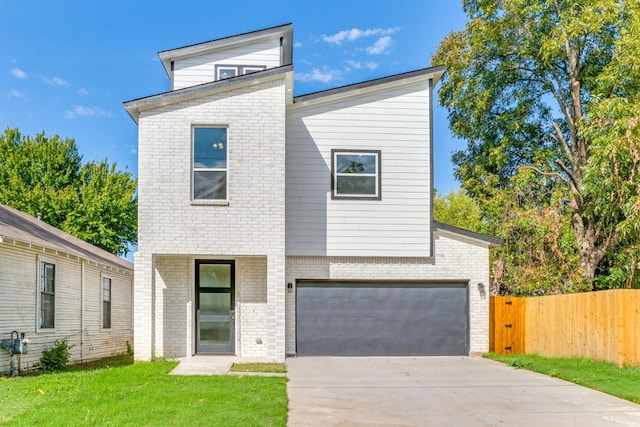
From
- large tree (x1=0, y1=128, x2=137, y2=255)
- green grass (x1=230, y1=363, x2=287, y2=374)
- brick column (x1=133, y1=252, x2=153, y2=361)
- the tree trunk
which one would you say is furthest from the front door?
large tree (x1=0, y1=128, x2=137, y2=255)

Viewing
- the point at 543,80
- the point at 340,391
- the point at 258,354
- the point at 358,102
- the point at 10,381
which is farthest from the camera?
the point at 543,80

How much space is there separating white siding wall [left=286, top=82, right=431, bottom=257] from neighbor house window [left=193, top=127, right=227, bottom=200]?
1.81m

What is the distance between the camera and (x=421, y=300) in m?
14.3

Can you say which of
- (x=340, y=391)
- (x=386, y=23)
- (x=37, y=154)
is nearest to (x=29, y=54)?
(x=37, y=154)

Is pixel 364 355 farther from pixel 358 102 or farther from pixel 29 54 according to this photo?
pixel 29 54

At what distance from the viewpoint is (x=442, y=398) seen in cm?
868

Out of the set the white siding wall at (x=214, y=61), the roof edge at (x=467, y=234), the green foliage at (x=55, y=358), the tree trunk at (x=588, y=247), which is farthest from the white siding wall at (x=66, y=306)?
the tree trunk at (x=588, y=247)

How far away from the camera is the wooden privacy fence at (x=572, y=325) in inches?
440

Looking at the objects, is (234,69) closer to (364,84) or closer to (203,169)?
(364,84)

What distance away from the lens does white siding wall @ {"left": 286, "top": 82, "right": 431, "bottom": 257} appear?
13.9m

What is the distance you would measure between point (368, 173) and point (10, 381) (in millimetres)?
8358

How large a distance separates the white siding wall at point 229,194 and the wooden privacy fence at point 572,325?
221 inches

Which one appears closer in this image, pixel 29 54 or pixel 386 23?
pixel 386 23

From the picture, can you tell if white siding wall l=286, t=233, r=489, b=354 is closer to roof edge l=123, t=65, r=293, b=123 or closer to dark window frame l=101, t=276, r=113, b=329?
roof edge l=123, t=65, r=293, b=123
